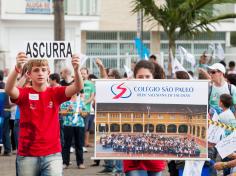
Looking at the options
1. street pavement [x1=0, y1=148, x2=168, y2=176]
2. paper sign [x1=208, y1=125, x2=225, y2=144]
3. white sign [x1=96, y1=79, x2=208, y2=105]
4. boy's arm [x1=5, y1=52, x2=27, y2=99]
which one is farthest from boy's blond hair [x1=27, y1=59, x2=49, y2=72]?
street pavement [x1=0, y1=148, x2=168, y2=176]

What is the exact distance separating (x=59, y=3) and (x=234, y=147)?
14144 mm

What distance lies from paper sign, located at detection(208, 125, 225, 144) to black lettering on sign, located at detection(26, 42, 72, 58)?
2.25 metres

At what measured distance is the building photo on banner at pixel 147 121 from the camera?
809 centimetres

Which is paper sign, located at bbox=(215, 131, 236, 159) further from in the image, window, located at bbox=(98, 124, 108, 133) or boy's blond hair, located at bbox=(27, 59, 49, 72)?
boy's blond hair, located at bbox=(27, 59, 49, 72)

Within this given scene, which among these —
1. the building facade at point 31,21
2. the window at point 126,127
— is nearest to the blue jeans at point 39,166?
the window at point 126,127

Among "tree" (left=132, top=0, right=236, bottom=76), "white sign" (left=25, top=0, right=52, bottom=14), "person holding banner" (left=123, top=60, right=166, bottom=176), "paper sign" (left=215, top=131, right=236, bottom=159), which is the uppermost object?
"white sign" (left=25, top=0, right=52, bottom=14)

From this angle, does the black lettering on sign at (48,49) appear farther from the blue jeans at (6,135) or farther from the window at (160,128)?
the blue jeans at (6,135)

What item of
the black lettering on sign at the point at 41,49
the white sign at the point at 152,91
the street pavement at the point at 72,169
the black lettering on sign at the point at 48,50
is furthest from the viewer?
the street pavement at the point at 72,169

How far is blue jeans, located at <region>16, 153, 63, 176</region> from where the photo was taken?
8074 millimetres

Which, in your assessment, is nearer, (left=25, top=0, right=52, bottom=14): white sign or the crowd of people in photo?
the crowd of people in photo

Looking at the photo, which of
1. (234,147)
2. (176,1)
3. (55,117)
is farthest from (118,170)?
(176,1)

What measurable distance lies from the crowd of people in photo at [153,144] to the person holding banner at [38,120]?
1.62 ft

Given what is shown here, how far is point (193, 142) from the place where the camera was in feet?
26.7

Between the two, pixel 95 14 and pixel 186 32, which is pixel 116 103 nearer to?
pixel 186 32
